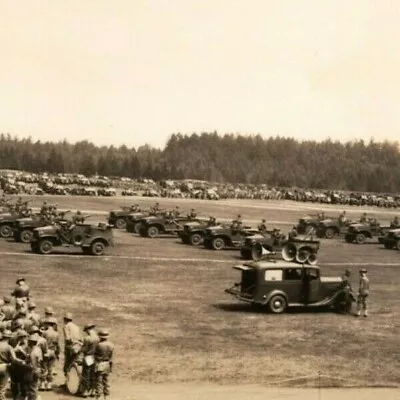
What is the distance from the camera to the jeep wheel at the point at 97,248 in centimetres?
3103

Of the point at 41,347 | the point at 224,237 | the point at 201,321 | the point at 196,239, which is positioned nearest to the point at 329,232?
the point at 196,239

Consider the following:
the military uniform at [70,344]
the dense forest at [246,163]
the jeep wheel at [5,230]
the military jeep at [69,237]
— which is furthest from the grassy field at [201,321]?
the dense forest at [246,163]

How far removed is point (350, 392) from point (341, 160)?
562 ft

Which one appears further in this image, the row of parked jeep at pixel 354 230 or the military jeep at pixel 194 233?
the row of parked jeep at pixel 354 230

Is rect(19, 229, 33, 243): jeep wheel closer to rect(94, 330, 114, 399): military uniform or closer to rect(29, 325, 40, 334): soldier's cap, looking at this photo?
rect(29, 325, 40, 334): soldier's cap

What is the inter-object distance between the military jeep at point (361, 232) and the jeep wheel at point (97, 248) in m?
16.4

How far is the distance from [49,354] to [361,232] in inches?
1231

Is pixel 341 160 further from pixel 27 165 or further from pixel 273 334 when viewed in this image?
pixel 273 334

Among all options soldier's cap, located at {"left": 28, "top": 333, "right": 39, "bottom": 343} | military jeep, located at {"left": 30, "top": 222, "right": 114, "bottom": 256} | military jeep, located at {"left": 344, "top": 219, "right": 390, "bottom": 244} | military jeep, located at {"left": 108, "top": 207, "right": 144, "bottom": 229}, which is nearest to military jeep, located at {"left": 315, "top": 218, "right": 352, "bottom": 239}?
military jeep, located at {"left": 344, "top": 219, "right": 390, "bottom": 244}

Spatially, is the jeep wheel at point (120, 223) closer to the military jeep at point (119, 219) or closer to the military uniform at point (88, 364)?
the military jeep at point (119, 219)

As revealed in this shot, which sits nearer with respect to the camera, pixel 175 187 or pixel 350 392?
pixel 350 392

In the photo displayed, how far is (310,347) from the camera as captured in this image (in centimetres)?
1728

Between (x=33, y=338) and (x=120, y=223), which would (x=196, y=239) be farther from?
(x=33, y=338)

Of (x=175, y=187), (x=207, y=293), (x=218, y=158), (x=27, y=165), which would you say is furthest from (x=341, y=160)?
(x=207, y=293)
